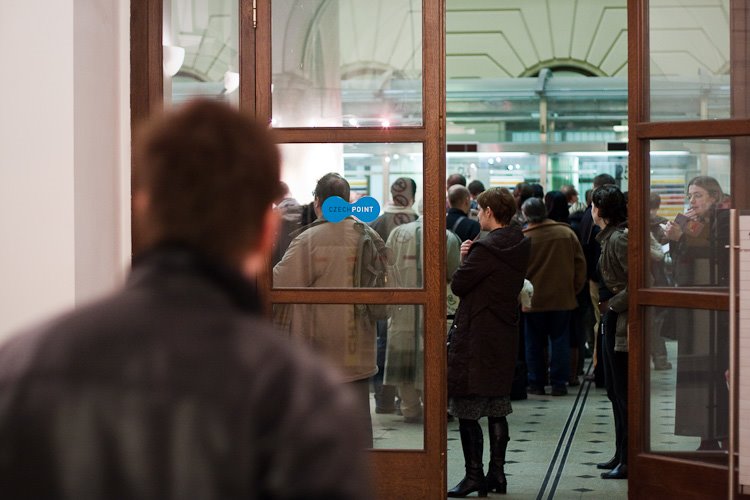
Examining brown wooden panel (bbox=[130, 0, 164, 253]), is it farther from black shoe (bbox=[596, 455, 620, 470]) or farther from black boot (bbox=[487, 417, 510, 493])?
black shoe (bbox=[596, 455, 620, 470])

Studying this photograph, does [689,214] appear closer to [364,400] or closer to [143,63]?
[364,400]

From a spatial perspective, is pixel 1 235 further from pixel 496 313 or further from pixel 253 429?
pixel 253 429

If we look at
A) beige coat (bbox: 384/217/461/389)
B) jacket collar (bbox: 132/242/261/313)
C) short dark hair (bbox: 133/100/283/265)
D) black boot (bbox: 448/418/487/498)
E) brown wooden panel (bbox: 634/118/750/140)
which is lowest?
black boot (bbox: 448/418/487/498)

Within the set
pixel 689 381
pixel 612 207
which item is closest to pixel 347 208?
pixel 689 381

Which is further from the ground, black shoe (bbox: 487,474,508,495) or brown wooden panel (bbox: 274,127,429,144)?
brown wooden panel (bbox: 274,127,429,144)

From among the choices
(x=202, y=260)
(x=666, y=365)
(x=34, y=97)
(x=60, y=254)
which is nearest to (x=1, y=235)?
(x=60, y=254)

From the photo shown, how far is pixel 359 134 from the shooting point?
206 inches

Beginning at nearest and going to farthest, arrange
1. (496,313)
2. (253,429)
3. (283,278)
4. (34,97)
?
(253,429), (34,97), (283,278), (496,313)

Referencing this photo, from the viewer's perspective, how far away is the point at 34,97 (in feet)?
16.5

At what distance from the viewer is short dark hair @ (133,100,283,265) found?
1.50 metres

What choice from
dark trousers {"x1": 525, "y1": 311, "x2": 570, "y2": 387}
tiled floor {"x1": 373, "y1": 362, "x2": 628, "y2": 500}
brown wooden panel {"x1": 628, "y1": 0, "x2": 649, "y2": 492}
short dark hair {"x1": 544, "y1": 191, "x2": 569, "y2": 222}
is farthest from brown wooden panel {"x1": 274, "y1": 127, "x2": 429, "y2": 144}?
short dark hair {"x1": 544, "y1": 191, "x2": 569, "y2": 222}

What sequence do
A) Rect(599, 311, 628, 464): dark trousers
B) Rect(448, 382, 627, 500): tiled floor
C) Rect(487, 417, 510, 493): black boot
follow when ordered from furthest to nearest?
Rect(599, 311, 628, 464): dark trousers < Rect(448, 382, 627, 500): tiled floor < Rect(487, 417, 510, 493): black boot

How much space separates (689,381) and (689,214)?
2.28 ft

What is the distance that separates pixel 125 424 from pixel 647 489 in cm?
402
